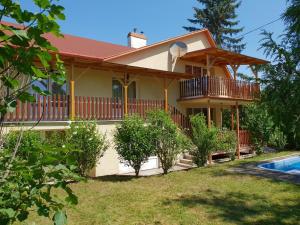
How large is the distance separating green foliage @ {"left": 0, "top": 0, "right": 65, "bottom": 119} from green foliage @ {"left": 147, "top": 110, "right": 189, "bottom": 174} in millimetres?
10575

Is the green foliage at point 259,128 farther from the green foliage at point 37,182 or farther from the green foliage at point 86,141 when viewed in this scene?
the green foliage at point 37,182

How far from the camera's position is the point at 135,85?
58.6 ft

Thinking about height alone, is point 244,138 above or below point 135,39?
below

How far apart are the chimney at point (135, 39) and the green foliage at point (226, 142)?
9.45 m

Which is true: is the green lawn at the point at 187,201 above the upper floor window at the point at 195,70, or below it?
below

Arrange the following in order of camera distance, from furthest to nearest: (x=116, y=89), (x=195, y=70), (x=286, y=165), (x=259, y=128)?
(x=195, y=70), (x=259, y=128), (x=116, y=89), (x=286, y=165)

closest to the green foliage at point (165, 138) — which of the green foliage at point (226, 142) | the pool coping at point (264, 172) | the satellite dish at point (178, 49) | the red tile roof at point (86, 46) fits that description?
the pool coping at point (264, 172)

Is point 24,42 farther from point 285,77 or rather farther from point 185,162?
point 185,162

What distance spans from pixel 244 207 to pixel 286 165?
10.4 m

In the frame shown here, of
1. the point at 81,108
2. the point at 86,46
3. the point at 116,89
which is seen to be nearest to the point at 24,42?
the point at 81,108

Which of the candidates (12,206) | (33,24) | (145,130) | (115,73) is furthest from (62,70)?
(115,73)

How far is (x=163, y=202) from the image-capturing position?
820 centimetres

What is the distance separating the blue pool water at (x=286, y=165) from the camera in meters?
15.6

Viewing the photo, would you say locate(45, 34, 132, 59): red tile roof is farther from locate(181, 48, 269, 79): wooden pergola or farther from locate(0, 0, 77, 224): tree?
locate(0, 0, 77, 224): tree
